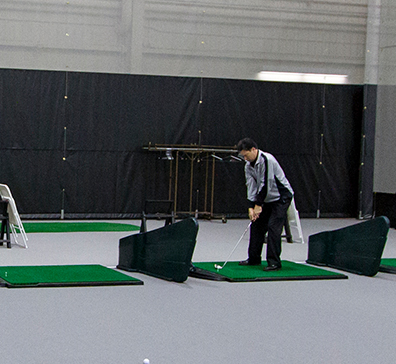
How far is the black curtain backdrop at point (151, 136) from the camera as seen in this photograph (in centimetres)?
1147

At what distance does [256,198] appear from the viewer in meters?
6.93

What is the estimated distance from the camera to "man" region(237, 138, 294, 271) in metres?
6.83

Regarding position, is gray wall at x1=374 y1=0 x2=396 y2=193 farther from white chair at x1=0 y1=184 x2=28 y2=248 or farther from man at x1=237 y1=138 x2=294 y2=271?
white chair at x1=0 y1=184 x2=28 y2=248

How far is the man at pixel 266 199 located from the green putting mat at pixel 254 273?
16 centimetres

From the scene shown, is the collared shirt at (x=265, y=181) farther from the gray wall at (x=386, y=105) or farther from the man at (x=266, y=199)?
the gray wall at (x=386, y=105)

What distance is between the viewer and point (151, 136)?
12.0m

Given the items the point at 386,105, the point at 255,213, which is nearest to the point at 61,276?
the point at 255,213

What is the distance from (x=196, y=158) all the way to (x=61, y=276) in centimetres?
620

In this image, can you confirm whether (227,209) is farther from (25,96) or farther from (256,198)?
(256,198)

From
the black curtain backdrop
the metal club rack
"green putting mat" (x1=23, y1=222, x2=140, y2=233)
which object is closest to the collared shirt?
"green putting mat" (x1=23, y1=222, x2=140, y2=233)

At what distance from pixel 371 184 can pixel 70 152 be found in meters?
5.34

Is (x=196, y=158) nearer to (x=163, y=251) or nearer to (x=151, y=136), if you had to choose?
(x=151, y=136)

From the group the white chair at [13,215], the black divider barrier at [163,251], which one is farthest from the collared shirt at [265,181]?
the white chair at [13,215]

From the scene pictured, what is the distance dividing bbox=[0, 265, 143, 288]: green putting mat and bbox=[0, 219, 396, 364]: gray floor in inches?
5.8
